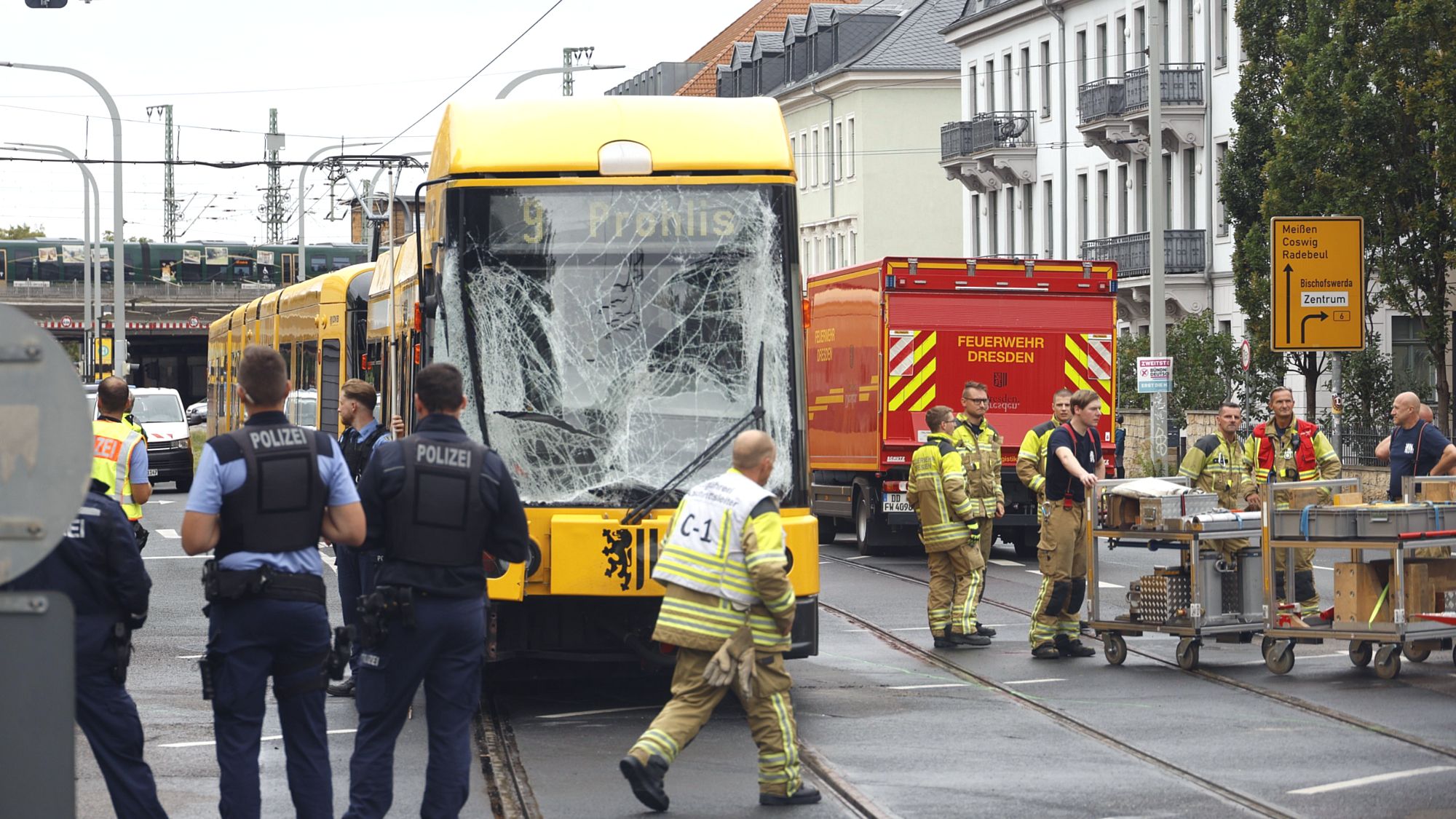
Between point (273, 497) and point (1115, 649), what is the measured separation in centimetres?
756

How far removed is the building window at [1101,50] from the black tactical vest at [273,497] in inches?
1801

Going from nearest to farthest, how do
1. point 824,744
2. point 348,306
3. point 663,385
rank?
point 824,744 → point 663,385 → point 348,306

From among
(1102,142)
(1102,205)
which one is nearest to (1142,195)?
(1102,142)

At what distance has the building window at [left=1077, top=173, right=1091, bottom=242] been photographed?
53219 mm

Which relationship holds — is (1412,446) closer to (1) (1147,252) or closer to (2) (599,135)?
(2) (599,135)

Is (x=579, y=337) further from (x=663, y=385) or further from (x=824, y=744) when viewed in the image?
(x=824, y=744)

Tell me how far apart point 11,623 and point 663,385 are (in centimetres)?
767

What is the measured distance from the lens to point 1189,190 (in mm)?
47375

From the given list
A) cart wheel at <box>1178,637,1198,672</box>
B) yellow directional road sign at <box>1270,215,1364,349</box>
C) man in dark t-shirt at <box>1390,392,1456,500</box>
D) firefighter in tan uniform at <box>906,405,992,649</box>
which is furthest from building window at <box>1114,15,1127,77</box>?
cart wheel at <box>1178,637,1198,672</box>

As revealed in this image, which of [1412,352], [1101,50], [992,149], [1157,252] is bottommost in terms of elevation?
[1412,352]

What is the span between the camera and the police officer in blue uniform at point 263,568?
7.18 metres

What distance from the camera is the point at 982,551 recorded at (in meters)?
15.6

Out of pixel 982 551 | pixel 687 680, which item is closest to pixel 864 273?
pixel 982 551

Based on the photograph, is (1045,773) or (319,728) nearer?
(319,728)
